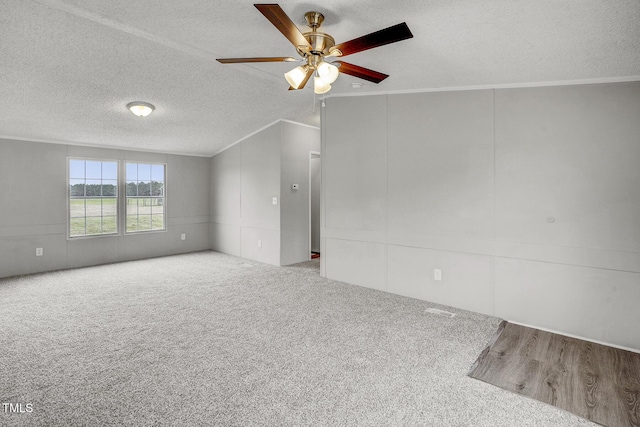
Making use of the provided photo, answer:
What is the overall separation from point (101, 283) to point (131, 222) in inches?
78.2

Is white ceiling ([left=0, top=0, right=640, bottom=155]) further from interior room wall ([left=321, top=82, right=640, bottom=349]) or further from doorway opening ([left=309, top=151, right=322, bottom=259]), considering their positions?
doorway opening ([left=309, top=151, right=322, bottom=259])

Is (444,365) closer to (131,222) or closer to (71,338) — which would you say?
(71,338)

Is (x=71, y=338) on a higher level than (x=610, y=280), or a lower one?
lower

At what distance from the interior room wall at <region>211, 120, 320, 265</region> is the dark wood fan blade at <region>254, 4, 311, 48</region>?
3.65m

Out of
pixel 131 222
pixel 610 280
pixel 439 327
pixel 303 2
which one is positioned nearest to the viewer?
pixel 303 2

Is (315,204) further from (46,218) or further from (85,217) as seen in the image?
(46,218)

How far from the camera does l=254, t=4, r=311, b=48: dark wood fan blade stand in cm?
181

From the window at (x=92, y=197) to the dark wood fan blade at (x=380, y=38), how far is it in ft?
18.9

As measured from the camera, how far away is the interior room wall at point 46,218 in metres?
5.20

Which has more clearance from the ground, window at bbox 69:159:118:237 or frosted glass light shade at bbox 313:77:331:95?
frosted glass light shade at bbox 313:77:331:95

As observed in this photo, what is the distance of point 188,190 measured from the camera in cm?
732

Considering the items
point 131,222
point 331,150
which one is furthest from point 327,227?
point 131,222

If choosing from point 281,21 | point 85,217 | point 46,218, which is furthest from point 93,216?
point 281,21

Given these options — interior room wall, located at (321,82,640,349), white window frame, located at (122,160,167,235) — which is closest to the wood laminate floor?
interior room wall, located at (321,82,640,349)
